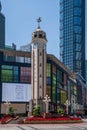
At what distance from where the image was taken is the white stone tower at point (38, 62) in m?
115

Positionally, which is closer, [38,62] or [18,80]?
[38,62]

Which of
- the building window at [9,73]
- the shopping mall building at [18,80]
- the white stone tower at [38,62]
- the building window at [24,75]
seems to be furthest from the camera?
the building window at [24,75]

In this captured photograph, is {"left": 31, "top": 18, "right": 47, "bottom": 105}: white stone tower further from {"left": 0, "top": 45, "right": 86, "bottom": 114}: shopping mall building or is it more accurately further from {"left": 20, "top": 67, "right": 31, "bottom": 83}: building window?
{"left": 20, "top": 67, "right": 31, "bottom": 83}: building window

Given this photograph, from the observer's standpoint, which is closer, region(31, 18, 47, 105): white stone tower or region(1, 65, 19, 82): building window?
region(31, 18, 47, 105): white stone tower

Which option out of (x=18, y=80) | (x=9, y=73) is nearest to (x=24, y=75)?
(x=18, y=80)

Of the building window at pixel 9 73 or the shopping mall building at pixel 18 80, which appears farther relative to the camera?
the building window at pixel 9 73

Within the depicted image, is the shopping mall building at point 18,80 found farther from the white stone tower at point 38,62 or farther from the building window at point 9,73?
the white stone tower at point 38,62

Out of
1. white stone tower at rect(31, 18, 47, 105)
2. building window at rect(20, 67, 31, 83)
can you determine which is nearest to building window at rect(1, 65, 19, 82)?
building window at rect(20, 67, 31, 83)

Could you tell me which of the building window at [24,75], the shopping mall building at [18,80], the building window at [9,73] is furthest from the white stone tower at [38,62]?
the building window at [24,75]

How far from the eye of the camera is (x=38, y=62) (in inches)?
4572

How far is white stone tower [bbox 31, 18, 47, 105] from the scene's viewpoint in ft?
376

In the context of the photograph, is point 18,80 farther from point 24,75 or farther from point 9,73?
point 9,73

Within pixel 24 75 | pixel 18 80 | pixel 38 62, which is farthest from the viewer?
pixel 24 75

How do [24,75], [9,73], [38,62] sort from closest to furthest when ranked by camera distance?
[38,62]
[9,73]
[24,75]
